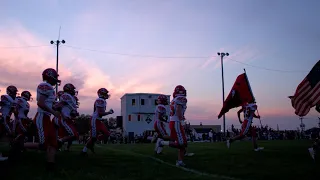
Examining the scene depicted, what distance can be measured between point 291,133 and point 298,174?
4279 cm

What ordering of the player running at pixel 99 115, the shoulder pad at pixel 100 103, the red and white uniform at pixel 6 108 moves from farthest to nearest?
the shoulder pad at pixel 100 103 < the player running at pixel 99 115 < the red and white uniform at pixel 6 108

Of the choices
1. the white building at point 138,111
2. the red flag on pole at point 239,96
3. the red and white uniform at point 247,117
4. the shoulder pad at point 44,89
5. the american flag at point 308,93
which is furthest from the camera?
the white building at point 138,111

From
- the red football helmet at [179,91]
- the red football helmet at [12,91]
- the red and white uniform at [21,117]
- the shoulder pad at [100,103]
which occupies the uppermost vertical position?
the red football helmet at [12,91]

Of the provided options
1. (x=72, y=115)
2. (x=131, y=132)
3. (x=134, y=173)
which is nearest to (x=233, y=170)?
(x=134, y=173)

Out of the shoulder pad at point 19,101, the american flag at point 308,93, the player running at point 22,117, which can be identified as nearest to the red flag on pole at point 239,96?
the american flag at point 308,93

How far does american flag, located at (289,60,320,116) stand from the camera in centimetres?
1225

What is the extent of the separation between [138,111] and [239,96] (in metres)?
49.2

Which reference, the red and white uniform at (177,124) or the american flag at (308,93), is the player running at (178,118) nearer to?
the red and white uniform at (177,124)

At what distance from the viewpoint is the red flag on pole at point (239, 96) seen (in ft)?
49.8

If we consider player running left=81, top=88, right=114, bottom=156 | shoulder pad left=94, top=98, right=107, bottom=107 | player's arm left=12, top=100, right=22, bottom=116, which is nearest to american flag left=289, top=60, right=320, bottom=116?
player running left=81, top=88, right=114, bottom=156

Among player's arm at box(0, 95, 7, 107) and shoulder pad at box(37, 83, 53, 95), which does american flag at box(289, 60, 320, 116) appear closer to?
shoulder pad at box(37, 83, 53, 95)

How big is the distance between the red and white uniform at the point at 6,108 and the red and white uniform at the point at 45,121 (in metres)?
4.03

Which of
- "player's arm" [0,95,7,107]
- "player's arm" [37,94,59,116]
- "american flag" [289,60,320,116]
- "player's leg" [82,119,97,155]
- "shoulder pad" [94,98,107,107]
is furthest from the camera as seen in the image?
"shoulder pad" [94,98,107,107]

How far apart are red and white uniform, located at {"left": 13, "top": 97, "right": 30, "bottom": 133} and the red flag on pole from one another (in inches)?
315
